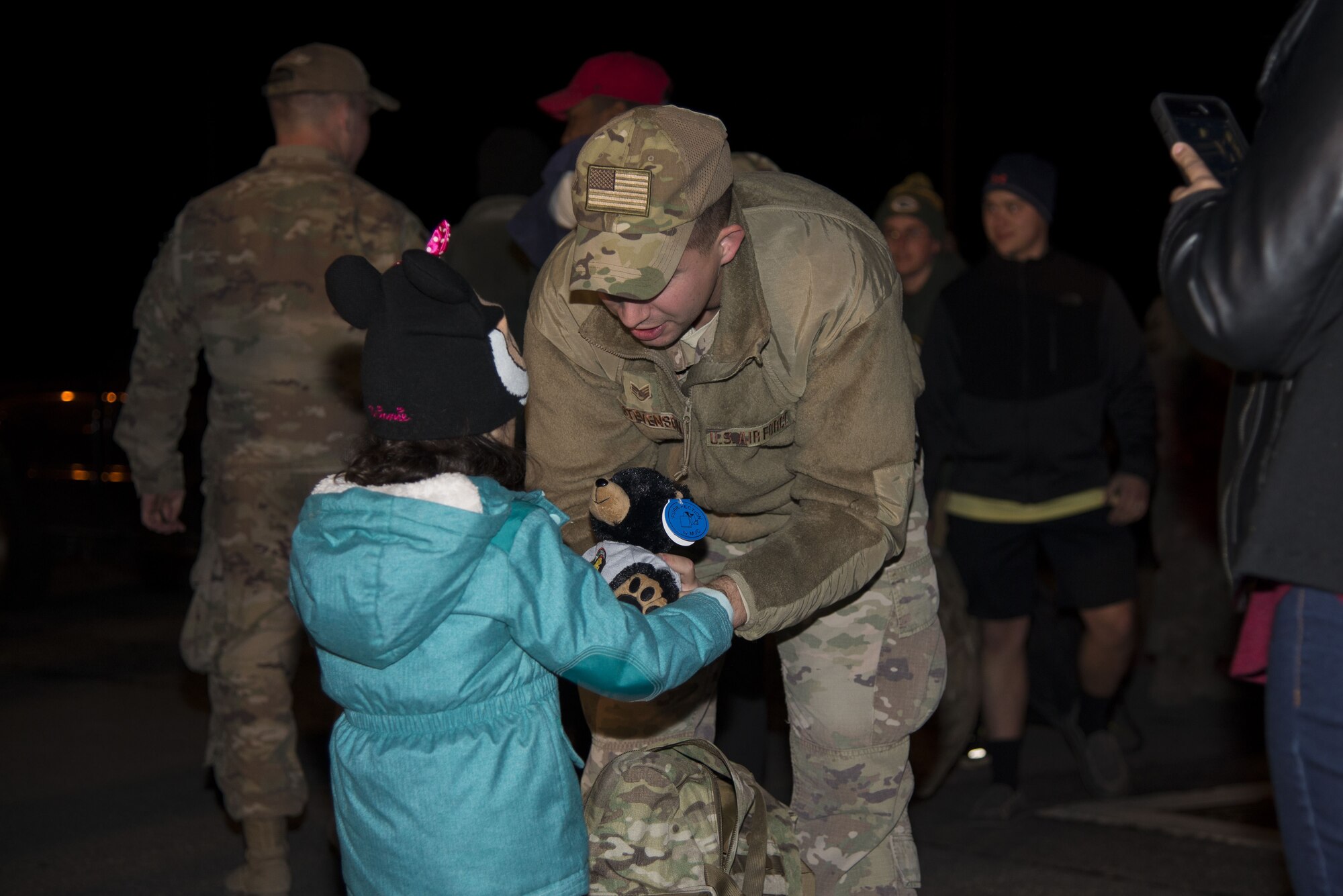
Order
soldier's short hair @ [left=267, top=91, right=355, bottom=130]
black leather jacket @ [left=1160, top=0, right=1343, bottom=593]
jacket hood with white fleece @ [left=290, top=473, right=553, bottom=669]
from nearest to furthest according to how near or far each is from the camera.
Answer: black leather jacket @ [left=1160, top=0, right=1343, bottom=593] < jacket hood with white fleece @ [left=290, top=473, right=553, bottom=669] < soldier's short hair @ [left=267, top=91, right=355, bottom=130]

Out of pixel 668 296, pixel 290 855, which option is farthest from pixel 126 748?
pixel 668 296

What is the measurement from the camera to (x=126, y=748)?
586cm

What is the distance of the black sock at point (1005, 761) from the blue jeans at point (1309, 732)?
3.14m

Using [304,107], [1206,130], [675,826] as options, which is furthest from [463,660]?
[304,107]

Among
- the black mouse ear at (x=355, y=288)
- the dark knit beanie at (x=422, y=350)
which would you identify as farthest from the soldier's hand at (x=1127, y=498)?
the black mouse ear at (x=355, y=288)

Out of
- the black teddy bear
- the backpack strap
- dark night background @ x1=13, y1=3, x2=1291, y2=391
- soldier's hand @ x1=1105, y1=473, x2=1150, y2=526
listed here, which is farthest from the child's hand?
dark night background @ x1=13, y1=3, x2=1291, y2=391

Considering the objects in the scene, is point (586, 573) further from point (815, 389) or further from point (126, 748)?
point (126, 748)

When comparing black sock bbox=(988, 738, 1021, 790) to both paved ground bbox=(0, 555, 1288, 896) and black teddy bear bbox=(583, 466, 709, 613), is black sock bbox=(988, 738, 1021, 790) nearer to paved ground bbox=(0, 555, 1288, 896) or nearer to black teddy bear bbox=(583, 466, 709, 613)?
paved ground bbox=(0, 555, 1288, 896)

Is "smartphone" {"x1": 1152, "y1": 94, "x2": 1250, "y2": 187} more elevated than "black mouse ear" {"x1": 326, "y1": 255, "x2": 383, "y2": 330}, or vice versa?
"smartphone" {"x1": 1152, "y1": 94, "x2": 1250, "y2": 187}

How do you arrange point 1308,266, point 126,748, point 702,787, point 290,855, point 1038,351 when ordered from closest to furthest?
point 1308,266 → point 702,787 → point 290,855 → point 1038,351 → point 126,748

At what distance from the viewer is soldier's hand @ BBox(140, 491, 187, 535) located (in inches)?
181

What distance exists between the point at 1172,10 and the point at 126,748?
29.9 meters

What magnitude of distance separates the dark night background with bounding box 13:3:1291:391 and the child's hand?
82.3 feet

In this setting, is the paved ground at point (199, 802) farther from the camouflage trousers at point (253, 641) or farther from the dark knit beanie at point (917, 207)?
the dark knit beanie at point (917, 207)
